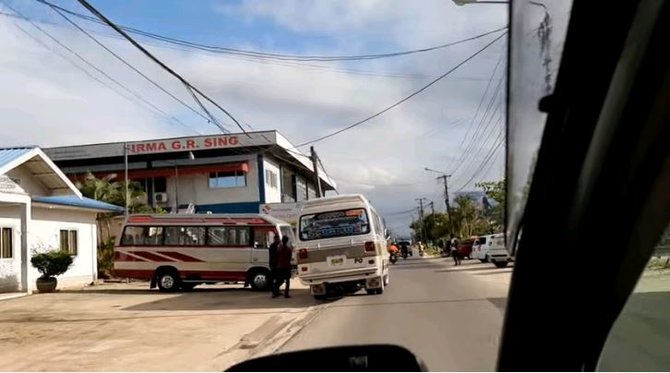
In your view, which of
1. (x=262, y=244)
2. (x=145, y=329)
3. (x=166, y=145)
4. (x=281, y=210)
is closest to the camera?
(x=145, y=329)

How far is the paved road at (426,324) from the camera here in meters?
8.95

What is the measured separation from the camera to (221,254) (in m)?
23.6

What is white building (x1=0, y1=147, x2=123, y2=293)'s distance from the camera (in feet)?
79.5

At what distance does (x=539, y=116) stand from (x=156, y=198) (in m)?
47.7

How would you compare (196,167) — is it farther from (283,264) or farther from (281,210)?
(283,264)

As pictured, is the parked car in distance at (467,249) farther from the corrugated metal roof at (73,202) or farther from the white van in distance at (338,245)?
the white van in distance at (338,245)

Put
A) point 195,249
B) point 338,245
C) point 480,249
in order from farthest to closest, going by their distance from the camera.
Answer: point 480,249
point 195,249
point 338,245

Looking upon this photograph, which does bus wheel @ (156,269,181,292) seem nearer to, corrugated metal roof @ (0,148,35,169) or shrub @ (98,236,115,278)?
corrugated metal roof @ (0,148,35,169)

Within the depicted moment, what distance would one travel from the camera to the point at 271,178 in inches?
1991

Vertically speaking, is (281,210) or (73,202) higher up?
(73,202)

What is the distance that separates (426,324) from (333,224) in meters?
6.57

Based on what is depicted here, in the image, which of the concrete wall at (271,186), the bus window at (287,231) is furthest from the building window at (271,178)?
the bus window at (287,231)

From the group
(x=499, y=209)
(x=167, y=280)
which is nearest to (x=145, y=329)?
(x=167, y=280)

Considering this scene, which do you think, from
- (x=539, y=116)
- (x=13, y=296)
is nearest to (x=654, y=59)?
(x=539, y=116)
